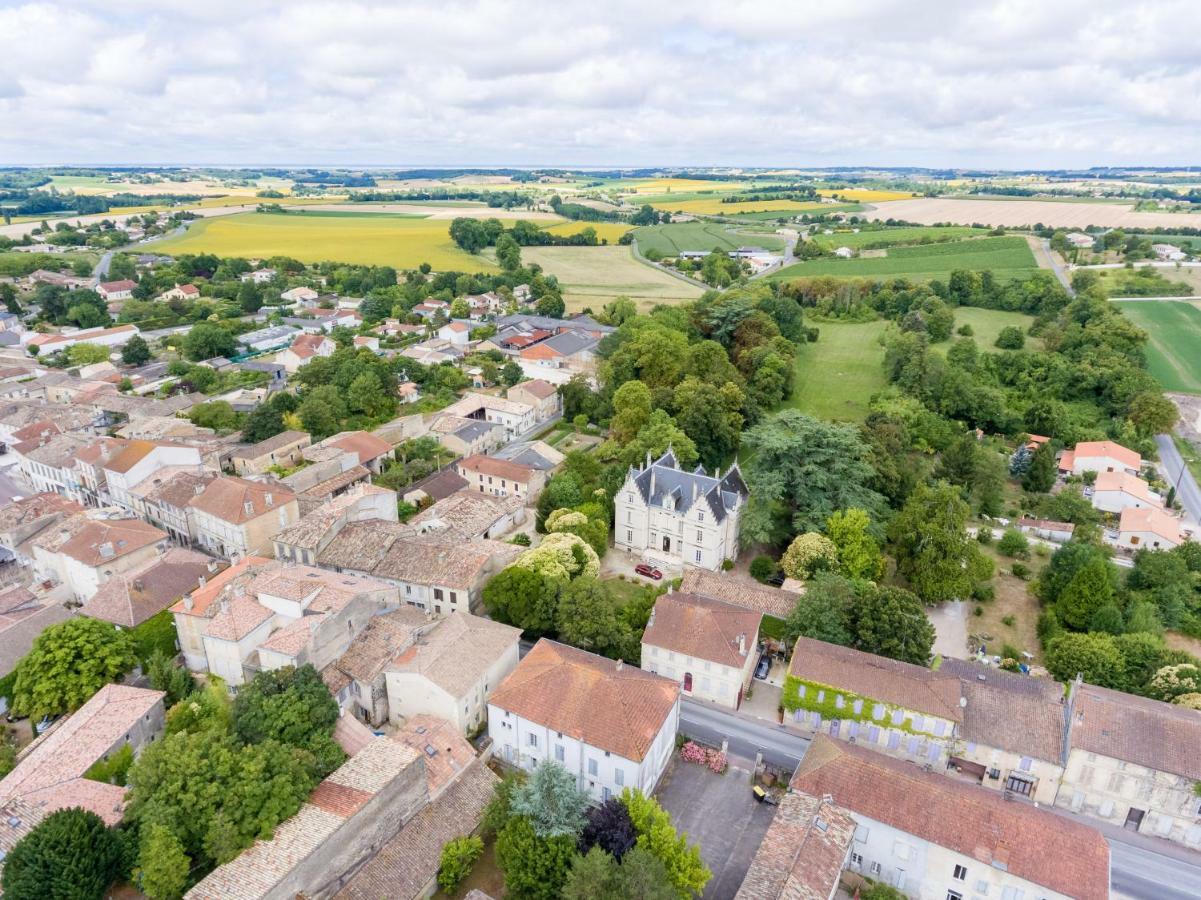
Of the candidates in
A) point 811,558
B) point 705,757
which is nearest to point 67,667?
point 705,757

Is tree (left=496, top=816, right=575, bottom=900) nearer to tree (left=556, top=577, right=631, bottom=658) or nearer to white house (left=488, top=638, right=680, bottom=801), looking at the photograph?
white house (left=488, top=638, right=680, bottom=801)

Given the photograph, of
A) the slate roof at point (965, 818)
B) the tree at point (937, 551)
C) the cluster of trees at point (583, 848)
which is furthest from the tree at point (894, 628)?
the cluster of trees at point (583, 848)

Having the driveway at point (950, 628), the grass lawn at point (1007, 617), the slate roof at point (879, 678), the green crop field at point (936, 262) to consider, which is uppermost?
the green crop field at point (936, 262)

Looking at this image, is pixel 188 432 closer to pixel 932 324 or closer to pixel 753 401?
pixel 753 401

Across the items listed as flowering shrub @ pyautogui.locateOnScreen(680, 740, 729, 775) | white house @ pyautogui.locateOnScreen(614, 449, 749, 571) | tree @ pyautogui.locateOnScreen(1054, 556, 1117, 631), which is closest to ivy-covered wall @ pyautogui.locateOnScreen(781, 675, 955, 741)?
flowering shrub @ pyautogui.locateOnScreen(680, 740, 729, 775)

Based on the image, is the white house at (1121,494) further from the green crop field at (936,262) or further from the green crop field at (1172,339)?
the green crop field at (936,262)

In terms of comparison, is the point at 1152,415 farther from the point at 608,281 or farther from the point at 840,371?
the point at 608,281
